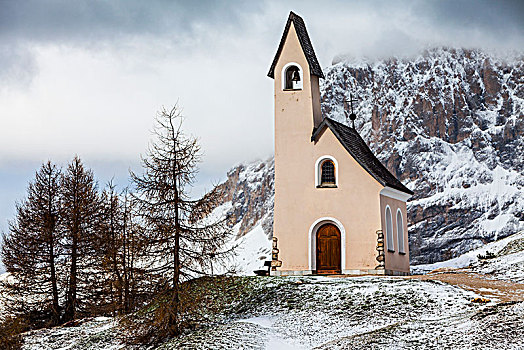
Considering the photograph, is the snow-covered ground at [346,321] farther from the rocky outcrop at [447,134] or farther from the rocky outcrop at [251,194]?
the rocky outcrop at [251,194]

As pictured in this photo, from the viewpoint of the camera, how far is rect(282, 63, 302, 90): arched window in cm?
2692

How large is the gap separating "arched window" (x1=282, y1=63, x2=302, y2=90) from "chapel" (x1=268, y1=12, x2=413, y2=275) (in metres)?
0.04

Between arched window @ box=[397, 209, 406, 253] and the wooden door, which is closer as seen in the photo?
the wooden door

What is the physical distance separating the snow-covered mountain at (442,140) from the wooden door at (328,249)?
101 metres

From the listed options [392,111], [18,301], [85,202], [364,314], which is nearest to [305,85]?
[85,202]

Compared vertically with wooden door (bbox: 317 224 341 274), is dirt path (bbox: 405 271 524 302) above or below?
below

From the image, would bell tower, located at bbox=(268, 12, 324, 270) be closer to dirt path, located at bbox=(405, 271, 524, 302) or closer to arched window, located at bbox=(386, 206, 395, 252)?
arched window, located at bbox=(386, 206, 395, 252)

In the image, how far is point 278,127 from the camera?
26578mm

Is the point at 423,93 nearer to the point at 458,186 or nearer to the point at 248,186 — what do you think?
the point at 458,186

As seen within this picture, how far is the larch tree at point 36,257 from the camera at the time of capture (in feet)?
85.3

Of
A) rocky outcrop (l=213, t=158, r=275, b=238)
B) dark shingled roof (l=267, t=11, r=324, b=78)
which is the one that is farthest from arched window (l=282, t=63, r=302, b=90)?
rocky outcrop (l=213, t=158, r=275, b=238)

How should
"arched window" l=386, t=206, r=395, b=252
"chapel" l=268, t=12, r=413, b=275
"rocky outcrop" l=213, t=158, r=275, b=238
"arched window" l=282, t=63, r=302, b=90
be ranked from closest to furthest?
"chapel" l=268, t=12, r=413, b=275 → "arched window" l=386, t=206, r=395, b=252 → "arched window" l=282, t=63, r=302, b=90 → "rocky outcrop" l=213, t=158, r=275, b=238

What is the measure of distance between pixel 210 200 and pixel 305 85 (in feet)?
→ 36.6

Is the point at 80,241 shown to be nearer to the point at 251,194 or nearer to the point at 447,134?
the point at 447,134
